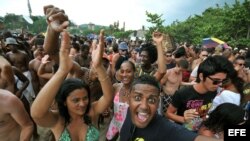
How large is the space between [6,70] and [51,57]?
52.9 inches

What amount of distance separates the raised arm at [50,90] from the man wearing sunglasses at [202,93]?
5.16 feet

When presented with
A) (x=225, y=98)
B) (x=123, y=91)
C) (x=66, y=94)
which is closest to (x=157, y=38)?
(x=123, y=91)

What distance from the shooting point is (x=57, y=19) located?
2783 millimetres

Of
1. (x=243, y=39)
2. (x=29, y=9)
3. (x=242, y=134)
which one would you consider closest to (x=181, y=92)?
(x=242, y=134)

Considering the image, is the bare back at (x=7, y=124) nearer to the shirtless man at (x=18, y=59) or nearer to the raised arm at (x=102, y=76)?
the raised arm at (x=102, y=76)

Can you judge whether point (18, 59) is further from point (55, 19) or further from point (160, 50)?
point (55, 19)

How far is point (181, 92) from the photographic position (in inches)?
149

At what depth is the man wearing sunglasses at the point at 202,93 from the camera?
361cm

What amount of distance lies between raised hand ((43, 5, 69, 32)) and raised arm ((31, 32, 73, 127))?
0.15 meters

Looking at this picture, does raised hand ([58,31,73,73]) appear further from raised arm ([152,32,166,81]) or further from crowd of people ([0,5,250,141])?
raised arm ([152,32,166,81])

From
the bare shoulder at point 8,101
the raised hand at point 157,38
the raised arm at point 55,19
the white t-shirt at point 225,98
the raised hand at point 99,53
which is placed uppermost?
the raised arm at point 55,19

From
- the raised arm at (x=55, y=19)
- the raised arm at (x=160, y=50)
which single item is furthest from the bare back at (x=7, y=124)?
the raised arm at (x=160, y=50)

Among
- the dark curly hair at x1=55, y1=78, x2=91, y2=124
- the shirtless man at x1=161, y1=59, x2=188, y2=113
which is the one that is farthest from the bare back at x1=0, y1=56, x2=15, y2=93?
the shirtless man at x1=161, y1=59, x2=188, y2=113

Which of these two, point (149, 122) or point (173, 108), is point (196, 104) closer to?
point (173, 108)
